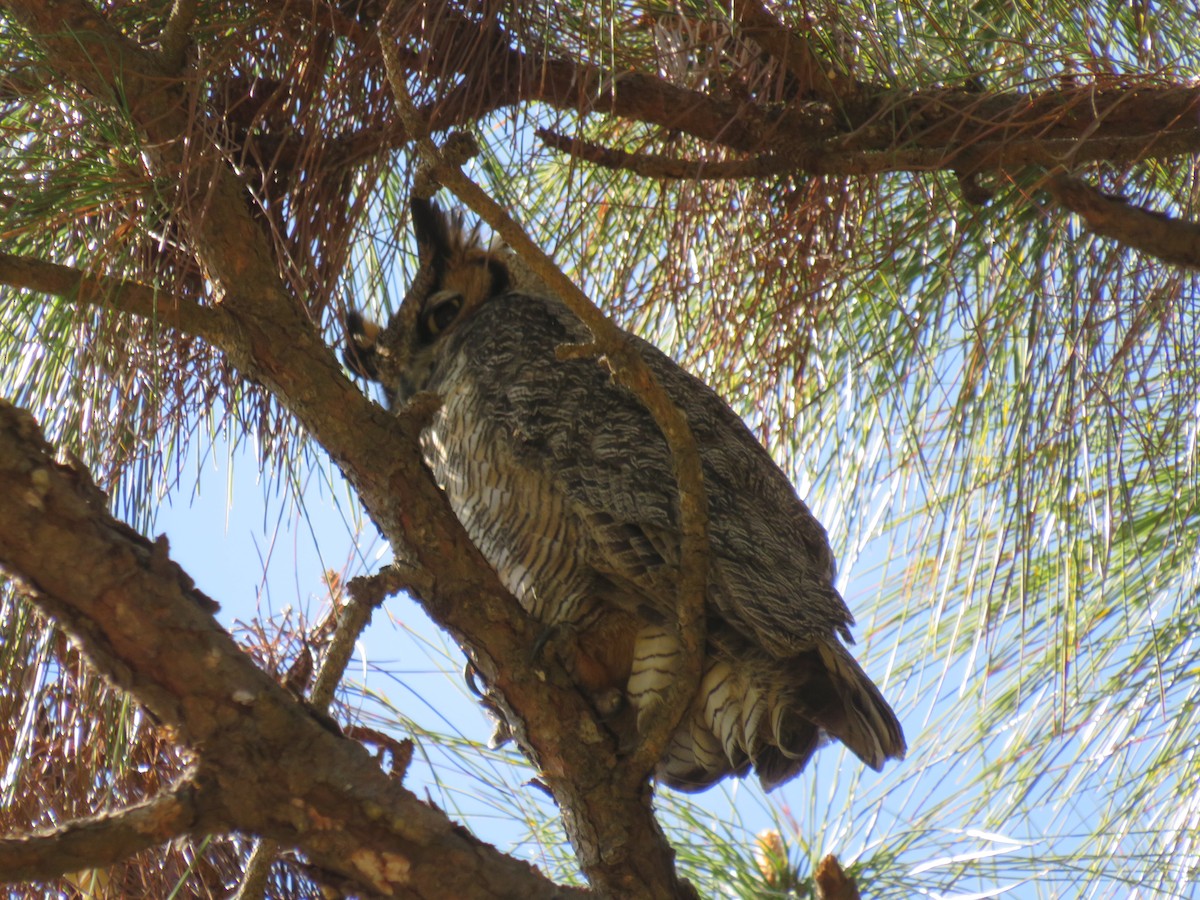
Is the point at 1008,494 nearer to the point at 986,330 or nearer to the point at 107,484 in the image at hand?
the point at 986,330

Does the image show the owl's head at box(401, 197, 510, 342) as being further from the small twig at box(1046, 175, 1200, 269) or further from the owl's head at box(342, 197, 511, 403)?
the small twig at box(1046, 175, 1200, 269)

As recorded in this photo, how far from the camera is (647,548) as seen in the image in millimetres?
1669

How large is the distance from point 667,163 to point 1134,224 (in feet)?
1.84

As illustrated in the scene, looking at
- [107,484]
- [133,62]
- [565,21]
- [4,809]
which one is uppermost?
[565,21]

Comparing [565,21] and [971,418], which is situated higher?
[565,21]

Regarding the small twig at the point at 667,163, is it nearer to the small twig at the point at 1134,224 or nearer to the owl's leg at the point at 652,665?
the small twig at the point at 1134,224

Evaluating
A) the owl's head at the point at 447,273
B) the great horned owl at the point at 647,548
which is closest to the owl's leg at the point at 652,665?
the great horned owl at the point at 647,548

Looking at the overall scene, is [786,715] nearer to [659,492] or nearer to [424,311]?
[659,492]

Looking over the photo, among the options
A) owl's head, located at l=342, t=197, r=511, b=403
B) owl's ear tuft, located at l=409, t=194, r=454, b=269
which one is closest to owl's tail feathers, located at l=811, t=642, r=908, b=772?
owl's head, located at l=342, t=197, r=511, b=403

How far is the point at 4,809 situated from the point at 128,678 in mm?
475

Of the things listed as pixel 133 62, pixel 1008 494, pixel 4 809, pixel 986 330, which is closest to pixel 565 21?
pixel 133 62

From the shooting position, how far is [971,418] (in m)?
2.02

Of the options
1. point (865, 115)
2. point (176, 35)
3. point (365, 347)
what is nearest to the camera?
point (176, 35)

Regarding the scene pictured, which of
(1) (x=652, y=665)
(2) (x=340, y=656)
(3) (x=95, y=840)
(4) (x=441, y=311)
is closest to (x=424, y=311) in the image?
(4) (x=441, y=311)
